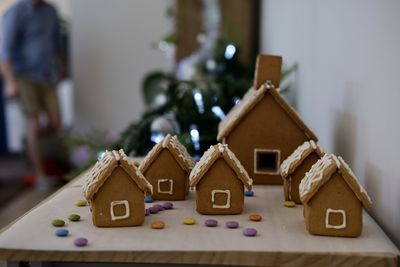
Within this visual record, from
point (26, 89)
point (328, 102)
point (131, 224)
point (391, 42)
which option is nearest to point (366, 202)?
point (391, 42)

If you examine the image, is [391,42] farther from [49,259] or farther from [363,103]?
[49,259]

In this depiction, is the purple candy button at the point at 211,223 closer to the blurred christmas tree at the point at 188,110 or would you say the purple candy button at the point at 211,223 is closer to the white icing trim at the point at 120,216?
the white icing trim at the point at 120,216

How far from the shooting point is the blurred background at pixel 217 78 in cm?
100

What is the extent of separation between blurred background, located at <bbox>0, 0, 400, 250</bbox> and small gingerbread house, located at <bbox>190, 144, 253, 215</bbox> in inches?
9.5

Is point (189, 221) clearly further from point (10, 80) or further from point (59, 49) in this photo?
point (59, 49)

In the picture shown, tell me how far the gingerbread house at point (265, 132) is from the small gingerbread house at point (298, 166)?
0.15 metres

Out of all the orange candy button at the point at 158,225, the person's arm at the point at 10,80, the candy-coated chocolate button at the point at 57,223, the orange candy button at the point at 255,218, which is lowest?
the person's arm at the point at 10,80

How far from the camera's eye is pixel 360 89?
3.67 feet

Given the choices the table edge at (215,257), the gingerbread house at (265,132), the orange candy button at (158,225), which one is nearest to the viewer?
the table edge at (215,257)

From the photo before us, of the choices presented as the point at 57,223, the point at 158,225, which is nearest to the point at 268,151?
the point at 158,225

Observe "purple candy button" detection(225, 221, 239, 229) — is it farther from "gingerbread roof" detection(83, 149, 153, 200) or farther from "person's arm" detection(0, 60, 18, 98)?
"person's arm" detection(0, 60, 18, 98)

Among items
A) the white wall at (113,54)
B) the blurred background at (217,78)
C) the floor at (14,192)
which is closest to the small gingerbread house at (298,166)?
the blurred background at (217,78)

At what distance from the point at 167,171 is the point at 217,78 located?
1.28 metres

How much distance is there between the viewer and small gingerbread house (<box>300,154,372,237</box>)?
877 millimetres
